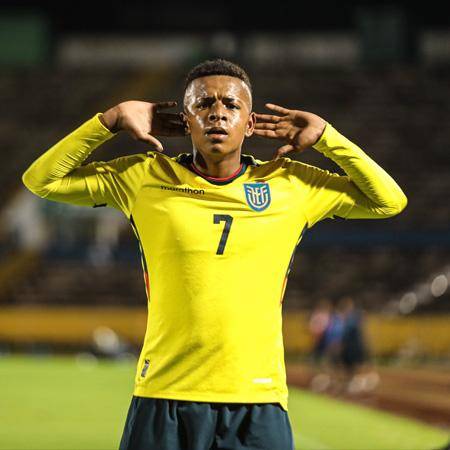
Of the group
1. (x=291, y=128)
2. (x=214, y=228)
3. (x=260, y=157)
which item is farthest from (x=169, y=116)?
(x=260, y=157)

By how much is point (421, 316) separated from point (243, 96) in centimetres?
2929

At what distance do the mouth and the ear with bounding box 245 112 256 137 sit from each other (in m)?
0.15

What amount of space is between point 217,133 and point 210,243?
1.39ft

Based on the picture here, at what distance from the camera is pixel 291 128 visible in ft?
14.7

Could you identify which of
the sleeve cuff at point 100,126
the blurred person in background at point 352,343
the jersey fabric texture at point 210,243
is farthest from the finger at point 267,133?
the blurred person in background at point 352,343

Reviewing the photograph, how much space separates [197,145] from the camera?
167 inches

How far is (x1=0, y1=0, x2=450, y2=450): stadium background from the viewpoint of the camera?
2494 centimetres

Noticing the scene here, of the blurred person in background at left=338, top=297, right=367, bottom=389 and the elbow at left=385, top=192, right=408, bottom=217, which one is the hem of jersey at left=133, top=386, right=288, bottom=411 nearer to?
the elbow at left=385, top=192, right=408, bottom=217

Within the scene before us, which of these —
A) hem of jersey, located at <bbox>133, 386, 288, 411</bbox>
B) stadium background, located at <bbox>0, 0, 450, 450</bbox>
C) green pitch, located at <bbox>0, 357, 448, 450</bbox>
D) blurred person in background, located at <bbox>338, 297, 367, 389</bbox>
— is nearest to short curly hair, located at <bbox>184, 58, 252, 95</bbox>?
hem of jersey, located at <bbox>133, 386, 288, 411</bbox>

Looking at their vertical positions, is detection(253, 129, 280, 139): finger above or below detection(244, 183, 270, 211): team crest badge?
above

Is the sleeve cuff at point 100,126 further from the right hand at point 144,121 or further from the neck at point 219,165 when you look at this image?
the neck at point 219,165

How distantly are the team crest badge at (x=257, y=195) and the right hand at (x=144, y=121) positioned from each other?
1.24 ft

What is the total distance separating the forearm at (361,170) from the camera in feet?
14.4

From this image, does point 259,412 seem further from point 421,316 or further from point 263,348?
point 421,316
